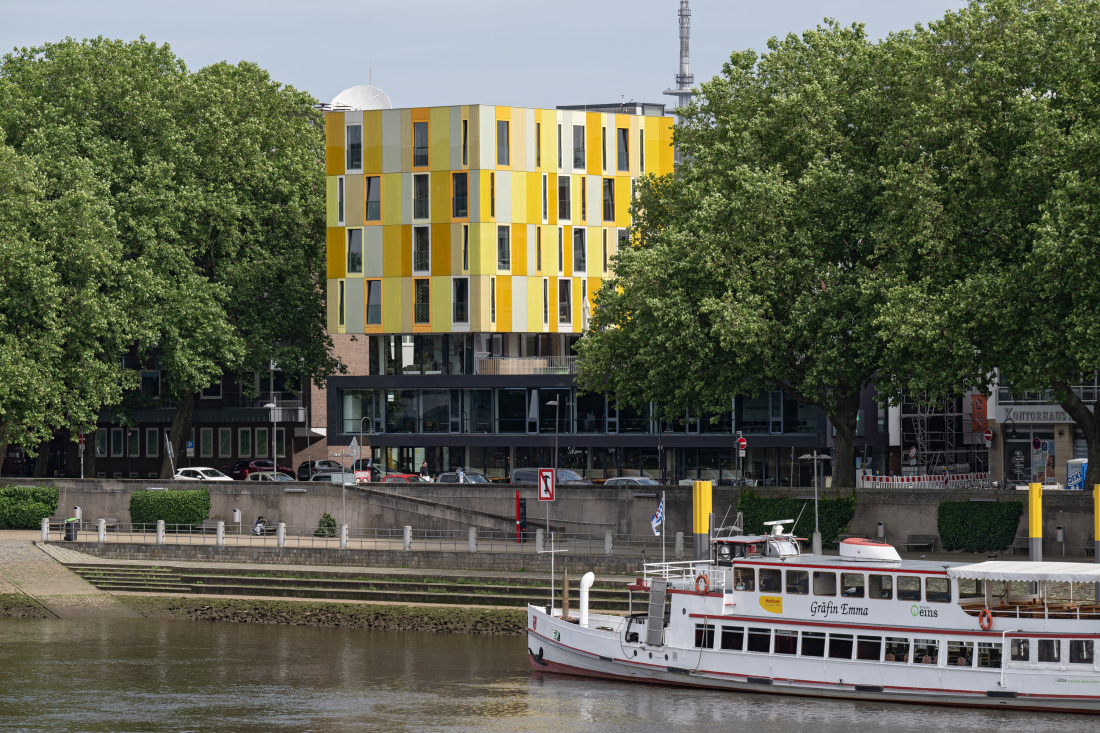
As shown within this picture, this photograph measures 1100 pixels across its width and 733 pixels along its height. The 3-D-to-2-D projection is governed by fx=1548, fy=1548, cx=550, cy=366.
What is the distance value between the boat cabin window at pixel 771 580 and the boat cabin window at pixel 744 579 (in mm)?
267

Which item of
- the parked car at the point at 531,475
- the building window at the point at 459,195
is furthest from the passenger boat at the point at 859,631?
the building window at the point at 459,195

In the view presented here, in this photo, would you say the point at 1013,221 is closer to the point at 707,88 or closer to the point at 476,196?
the point at 707,88

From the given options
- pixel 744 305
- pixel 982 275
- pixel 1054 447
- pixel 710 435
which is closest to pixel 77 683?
pixel 744 305

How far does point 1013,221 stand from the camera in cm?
5578

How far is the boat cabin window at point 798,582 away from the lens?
1717 inches

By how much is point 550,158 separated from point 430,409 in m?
17.0

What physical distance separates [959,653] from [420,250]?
188ft

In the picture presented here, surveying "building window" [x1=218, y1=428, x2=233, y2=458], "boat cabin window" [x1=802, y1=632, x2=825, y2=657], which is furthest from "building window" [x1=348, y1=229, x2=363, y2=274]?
"boat cabin window" [x1=802, y1=632, x2=825, y2=657]

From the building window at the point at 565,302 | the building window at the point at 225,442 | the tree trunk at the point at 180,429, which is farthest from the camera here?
the building window at the point at 225,442

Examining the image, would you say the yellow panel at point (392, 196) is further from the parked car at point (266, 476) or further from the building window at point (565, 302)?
the parked car at point (266, 476)

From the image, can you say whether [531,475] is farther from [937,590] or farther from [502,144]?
[937,590]

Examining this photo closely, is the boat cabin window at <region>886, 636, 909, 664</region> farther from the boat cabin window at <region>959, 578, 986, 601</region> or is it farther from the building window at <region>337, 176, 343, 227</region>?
the building window at <region>337, 176, 343, 227</region>

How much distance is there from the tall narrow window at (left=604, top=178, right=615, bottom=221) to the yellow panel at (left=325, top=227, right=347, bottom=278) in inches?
642

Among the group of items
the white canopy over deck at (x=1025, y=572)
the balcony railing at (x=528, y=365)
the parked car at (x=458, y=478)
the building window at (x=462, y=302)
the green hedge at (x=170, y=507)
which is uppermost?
the building window at (x=462, y=302)
